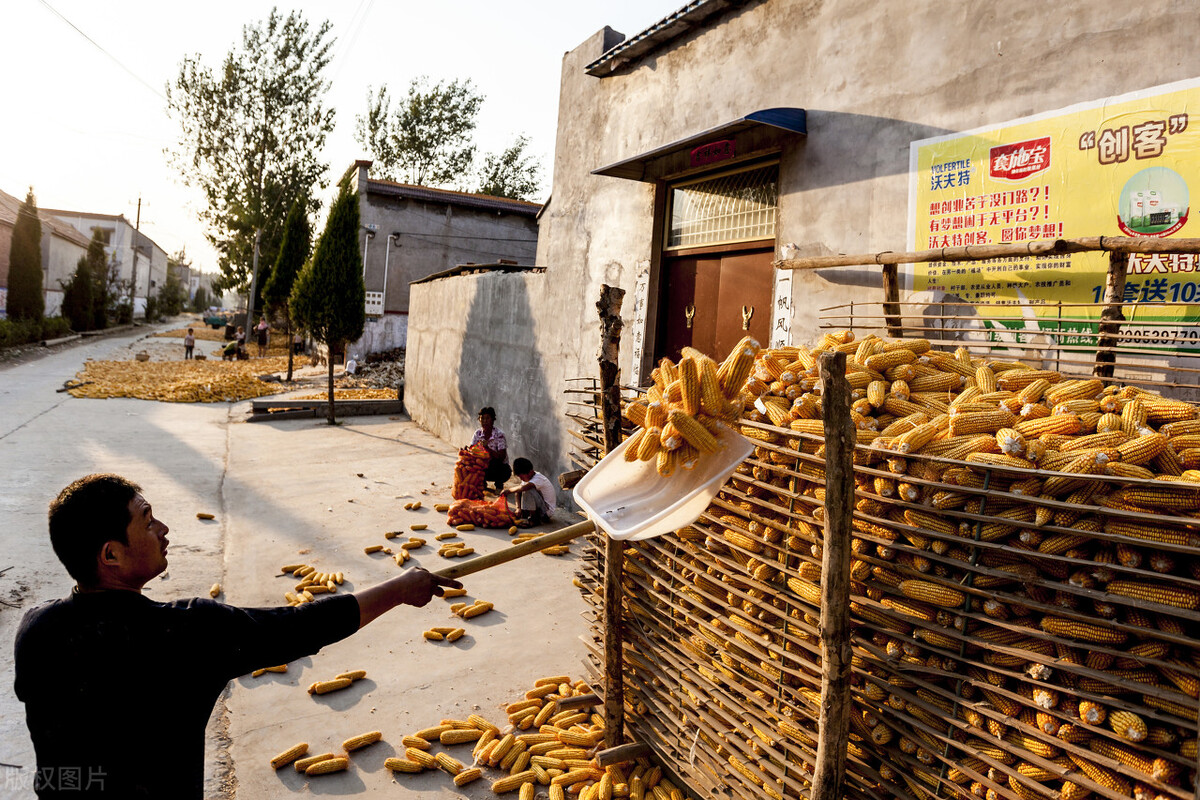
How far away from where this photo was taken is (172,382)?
2181 centimetres

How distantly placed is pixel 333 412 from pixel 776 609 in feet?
52.4

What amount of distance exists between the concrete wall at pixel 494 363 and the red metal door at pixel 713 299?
1429mm

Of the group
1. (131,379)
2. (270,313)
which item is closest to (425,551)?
(131,379)

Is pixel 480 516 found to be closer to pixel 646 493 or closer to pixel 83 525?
pixel 646 493

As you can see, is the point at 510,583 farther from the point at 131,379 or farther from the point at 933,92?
the point at 131,379

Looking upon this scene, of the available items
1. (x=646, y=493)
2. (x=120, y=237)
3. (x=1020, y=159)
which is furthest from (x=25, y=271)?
(x=120, y=237)

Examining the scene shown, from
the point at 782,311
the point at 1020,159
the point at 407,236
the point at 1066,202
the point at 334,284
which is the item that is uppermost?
the point at 407,236

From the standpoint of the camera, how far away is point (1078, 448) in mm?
2619

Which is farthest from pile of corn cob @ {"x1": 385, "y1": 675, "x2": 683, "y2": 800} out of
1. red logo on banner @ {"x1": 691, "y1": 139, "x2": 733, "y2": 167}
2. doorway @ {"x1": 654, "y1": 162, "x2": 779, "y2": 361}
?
red logo on banner @ {"x1": 691, "y1": 139, "x2": 733, "y2": 167}

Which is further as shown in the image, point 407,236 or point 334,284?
point 407,236

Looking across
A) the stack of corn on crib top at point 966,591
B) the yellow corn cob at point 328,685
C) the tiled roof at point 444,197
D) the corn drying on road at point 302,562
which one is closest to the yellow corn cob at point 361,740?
the corn drying on road at point 302,562

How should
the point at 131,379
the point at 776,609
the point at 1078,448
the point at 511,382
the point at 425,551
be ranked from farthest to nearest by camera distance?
1. the point at 131,379
2. the point at 511,382
3. the point at 425,551
4. the point at 776,609
5. the point at 1078,448

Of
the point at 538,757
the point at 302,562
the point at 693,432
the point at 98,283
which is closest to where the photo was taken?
the point at 693,432

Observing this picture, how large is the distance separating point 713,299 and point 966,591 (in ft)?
18.2
